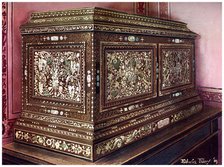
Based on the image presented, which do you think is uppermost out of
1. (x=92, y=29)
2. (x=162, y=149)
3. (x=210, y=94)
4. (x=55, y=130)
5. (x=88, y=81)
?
(x=92, y=29)

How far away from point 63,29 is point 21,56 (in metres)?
0.36

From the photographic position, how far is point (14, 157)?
170 cm

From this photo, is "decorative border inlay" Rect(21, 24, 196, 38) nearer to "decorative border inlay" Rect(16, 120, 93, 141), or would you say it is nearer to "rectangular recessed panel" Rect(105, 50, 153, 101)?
"rectangular recessed panel" Rect(105, 50, 153, 101)

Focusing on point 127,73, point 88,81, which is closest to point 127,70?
point 127,73

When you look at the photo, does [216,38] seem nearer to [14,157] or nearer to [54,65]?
[54,65]

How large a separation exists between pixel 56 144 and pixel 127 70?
1.81ft

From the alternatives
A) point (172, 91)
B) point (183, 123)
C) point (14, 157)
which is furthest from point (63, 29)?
point (183, 123)

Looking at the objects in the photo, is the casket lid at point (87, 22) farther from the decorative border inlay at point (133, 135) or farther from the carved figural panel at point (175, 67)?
the decorative border inlay at point (133, 135)

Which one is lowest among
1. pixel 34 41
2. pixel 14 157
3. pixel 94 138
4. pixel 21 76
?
pixel 14 157

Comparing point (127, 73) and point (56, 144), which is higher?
point (127, 73)

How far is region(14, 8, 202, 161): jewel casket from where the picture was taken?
5.22 ft

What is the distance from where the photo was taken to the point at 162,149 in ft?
6.18

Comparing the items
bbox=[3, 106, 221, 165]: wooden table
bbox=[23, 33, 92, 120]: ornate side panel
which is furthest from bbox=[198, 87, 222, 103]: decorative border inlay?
bbox=[23, 33, 92, 120]: ornate side panel

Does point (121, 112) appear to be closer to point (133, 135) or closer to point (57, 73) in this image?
point (133, 135)
